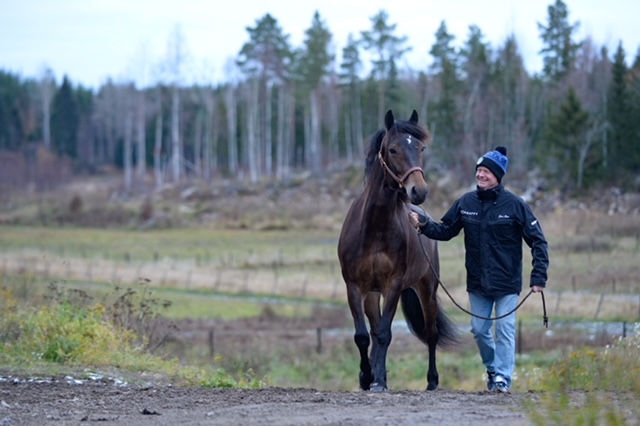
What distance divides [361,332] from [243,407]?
86.2 inches

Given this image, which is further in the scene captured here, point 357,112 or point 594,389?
point 357,112

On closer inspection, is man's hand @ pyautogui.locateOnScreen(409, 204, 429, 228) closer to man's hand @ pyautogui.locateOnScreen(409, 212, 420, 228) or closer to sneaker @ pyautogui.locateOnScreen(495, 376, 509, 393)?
man's hand @ pyautogui.locateOnScreen(409, 212, 420, 228)

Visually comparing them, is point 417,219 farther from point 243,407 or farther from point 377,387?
point 243,407

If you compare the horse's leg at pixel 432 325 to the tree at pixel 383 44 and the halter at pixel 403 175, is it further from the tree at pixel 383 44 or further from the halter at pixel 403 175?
the tree at pixel 383 44

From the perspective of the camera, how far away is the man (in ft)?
27.2

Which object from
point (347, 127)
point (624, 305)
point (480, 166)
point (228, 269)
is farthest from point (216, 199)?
point (480, 166)

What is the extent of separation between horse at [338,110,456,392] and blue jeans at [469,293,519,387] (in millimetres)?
851

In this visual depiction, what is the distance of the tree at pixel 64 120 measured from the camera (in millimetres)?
95375

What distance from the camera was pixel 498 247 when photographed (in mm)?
8328

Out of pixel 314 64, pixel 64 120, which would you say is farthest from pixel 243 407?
pixel 64 120

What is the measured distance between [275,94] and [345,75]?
974 centimetres

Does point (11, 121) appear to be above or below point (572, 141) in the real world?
above

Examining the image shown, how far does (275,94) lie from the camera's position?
270 feet

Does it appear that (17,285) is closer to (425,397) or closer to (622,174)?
(425,397)
